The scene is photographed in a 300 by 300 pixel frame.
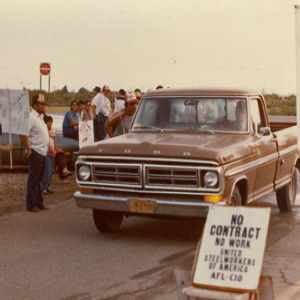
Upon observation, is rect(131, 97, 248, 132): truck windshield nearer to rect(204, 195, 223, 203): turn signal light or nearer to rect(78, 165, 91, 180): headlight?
rect(78, 165, 91, 180): headlight

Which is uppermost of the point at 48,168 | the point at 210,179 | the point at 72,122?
the point at 72,122

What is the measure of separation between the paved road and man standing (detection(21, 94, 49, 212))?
13.8 inches

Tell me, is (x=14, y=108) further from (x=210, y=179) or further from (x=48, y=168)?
(x=210, y=179)

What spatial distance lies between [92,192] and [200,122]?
1.78m

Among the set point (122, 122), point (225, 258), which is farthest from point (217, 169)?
point (122, 122)

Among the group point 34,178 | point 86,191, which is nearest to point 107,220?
point 86,191

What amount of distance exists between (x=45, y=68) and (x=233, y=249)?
1481 inches

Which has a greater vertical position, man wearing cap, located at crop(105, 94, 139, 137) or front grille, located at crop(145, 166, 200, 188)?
man wearing cap, located at crop(105, 94, 139, 137)

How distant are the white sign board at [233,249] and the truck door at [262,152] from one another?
180 inches

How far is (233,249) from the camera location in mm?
5770

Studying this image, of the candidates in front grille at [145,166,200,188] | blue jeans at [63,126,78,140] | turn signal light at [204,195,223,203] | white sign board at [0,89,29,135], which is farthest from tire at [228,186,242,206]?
blue jeans at [63,126,78,140]

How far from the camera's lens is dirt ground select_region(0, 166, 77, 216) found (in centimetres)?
1305

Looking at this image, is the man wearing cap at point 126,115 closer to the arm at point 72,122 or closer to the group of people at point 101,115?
the group of people at point 101,115

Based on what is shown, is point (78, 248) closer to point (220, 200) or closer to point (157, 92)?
point (220, 200)
